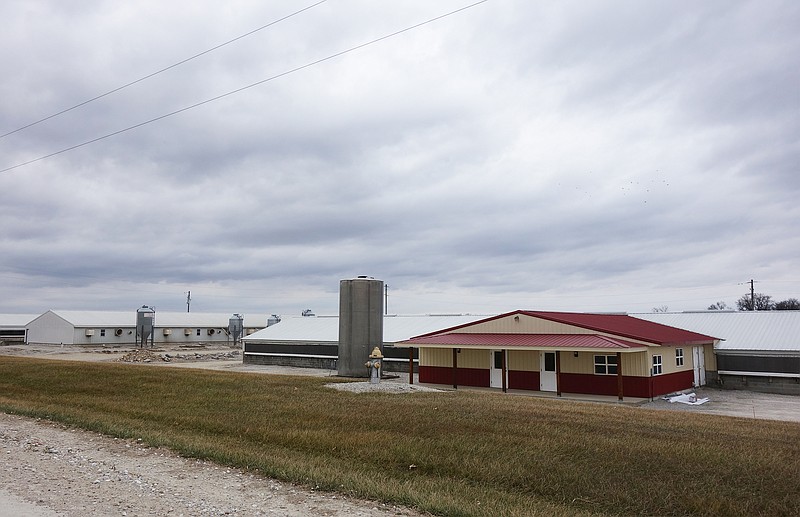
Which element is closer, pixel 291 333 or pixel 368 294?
pixel 368 294

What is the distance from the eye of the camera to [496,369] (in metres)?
30.6

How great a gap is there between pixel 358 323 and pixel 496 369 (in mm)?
8747

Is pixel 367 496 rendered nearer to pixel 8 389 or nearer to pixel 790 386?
pixel 8 389

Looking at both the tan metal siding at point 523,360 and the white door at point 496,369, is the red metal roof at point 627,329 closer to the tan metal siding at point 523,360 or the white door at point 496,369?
the tan metal siding at point 523,360

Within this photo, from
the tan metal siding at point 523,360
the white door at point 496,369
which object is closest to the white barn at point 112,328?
the white door at point 496,369

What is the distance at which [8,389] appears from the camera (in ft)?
73.4

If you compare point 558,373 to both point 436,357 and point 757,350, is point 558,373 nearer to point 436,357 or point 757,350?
point 436,357

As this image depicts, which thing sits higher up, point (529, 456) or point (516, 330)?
point (516, 330)

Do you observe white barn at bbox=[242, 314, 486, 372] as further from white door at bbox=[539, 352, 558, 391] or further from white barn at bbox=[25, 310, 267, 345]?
white barn at bbox=[25, 310, 267, 345]

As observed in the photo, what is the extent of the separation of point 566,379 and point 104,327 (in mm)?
65474

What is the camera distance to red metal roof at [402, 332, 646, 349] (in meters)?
26.5

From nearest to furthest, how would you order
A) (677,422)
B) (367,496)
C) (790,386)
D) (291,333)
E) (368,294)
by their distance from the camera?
(367,496) → (677,422) → (790,386) → (368,294) → (291,333)

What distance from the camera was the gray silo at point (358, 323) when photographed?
1378 inches

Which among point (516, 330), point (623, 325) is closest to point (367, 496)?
point (516, 330)
